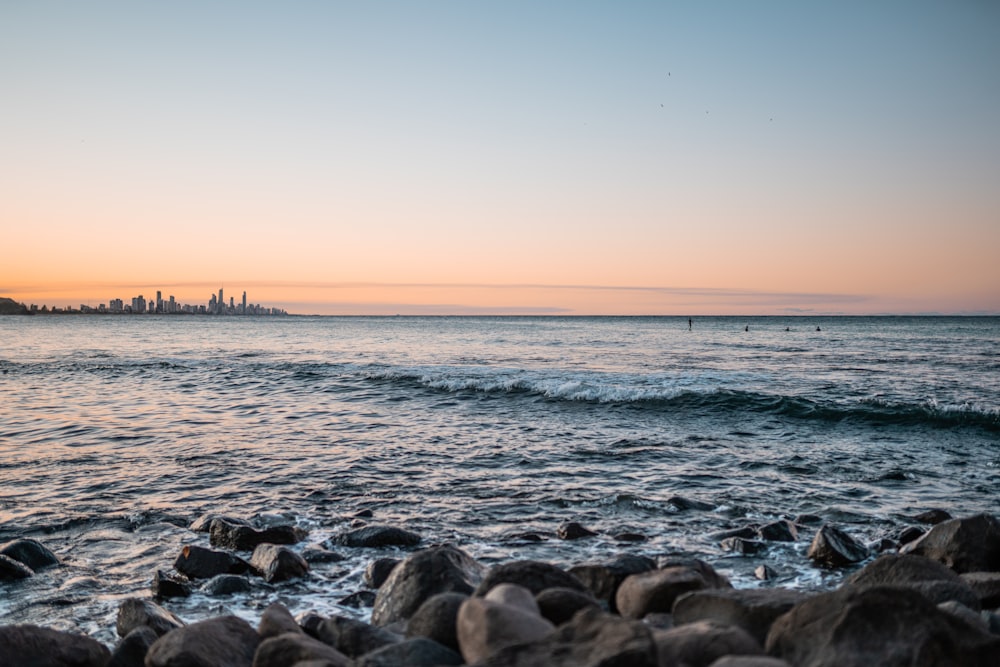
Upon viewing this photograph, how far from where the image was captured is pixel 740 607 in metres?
Result: 4.01

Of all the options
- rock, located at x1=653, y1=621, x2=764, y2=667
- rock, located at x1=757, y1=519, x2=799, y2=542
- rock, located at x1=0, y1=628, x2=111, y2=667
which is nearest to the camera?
rock, located at x1=653, y1=621, x2=764, y2=667

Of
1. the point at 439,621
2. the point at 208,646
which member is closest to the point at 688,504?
the point at 439,621

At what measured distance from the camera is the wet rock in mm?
5705

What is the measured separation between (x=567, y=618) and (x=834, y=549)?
3.49 m

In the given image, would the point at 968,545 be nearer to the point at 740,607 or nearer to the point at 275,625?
the point at 740,607

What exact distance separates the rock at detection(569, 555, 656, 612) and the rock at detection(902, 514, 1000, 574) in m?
2.84

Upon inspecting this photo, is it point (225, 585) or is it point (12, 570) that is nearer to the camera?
point (225, 585)

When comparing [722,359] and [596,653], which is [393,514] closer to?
[596,653]

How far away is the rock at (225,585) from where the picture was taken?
18.1 feet

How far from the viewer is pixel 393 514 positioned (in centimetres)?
781

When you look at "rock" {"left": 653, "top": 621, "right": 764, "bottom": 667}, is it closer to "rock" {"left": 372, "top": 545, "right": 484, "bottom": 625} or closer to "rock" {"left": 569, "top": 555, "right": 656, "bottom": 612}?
→ "rock" {"left": 569, "top": 555, "right": 656, "bottom": 612}

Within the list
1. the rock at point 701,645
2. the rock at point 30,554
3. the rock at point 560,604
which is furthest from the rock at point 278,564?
the rock at point 701,645

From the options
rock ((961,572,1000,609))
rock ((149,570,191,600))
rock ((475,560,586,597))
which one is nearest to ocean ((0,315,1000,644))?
rock ((149,570,191,600))

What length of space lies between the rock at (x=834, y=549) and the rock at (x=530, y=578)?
2884 millimetres
